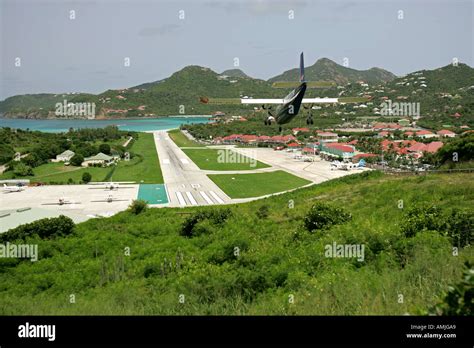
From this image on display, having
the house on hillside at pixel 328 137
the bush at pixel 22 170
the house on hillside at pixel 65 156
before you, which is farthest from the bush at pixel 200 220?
the house on hillside at pixel 328 137

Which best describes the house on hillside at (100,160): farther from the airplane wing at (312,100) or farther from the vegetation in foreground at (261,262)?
the airplane wing at (312,100)

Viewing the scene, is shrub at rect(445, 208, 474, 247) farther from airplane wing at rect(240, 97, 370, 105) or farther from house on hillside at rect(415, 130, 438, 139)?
house on hillside at rect(415, 130, 438, 139)

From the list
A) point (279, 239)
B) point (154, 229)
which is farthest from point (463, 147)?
point (154, 229)

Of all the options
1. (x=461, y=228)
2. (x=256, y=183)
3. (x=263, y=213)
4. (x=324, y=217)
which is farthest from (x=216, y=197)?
(x=461, y=228)

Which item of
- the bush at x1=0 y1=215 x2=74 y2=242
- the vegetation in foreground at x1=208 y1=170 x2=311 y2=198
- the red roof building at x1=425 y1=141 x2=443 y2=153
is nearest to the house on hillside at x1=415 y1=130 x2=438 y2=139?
the red roof building at x1=425 y1=141 x2=443 y2=153

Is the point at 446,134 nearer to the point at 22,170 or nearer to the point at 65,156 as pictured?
the point at 65,156
